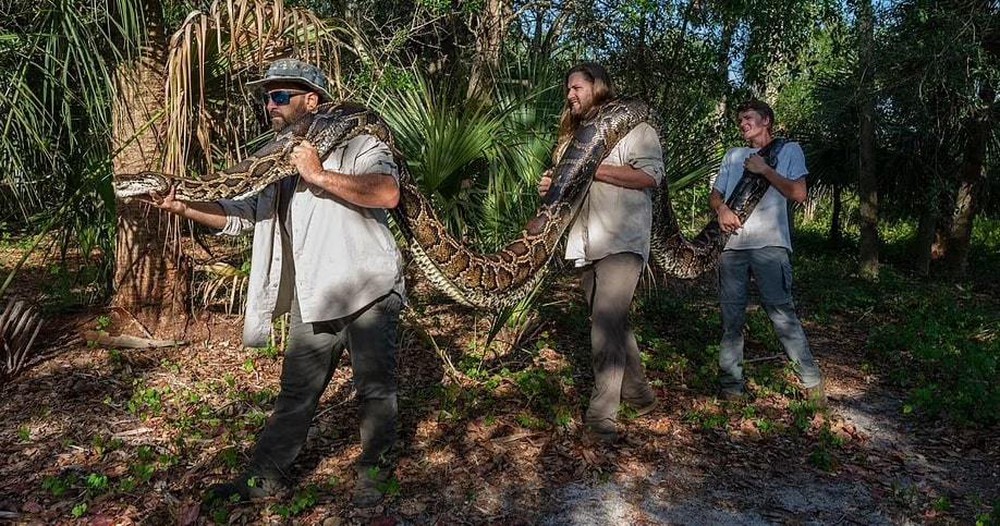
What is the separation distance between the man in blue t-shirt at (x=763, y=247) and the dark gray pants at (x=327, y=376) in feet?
8.88

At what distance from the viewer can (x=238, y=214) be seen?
12.9 feet

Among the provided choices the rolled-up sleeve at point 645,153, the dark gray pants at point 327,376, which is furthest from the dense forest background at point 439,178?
the rolled-up sleeve at point 645,153

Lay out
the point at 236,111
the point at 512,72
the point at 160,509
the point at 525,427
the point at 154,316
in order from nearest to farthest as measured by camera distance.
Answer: the point at 160,509 < the point at 525,427 < the point at 236,111 < the point at 154,316 < the point at 512,72

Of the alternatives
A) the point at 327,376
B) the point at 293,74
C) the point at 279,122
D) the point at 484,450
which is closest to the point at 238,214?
the point at 279,122

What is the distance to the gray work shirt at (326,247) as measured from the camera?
375 cm

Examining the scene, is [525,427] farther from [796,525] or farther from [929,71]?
[929,71]

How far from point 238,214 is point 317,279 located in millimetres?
577

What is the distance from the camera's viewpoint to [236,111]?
5.86 metres

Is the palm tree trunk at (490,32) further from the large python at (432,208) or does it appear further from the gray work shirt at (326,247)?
the gray work shirt at (326,247)

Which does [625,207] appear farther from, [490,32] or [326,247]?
[490,32]

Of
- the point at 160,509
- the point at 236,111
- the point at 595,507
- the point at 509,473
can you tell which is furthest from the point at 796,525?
the point at 236,111

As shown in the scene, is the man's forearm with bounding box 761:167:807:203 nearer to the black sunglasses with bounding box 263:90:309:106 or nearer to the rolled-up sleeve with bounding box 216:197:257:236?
the black sunglasses with bounding box 263:90:309:106

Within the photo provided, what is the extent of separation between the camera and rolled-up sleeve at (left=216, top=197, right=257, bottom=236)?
3.89 meters

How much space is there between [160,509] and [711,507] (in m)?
2.83
